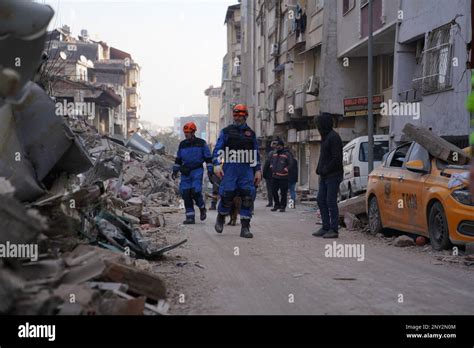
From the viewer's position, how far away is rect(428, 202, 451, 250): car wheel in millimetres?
10211

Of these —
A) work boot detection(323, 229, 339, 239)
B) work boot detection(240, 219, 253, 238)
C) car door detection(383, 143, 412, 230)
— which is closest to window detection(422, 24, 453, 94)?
car door detection(383, 143, 412, 230)

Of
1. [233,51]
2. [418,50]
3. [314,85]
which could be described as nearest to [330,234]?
[418,50]

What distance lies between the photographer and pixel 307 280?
7539 millimetres

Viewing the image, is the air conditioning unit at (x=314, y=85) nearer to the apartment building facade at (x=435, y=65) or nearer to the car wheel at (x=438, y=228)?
the apartment building facade at (x=435, y=65)

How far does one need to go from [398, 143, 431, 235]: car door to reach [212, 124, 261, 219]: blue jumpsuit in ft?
8.08

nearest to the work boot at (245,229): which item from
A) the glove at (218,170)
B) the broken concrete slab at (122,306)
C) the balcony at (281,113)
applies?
the glove at (218,170)

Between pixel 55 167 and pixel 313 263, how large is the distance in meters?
3.33

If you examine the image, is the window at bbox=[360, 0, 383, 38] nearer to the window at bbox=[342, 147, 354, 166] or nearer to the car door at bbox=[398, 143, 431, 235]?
the window at bbox=[342, 147, 354, 166]

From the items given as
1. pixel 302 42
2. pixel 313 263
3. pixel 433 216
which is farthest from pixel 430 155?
pixel 302 42

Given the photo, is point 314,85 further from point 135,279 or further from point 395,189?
point 135,279

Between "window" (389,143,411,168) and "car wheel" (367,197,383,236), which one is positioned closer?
"window" (389,143,411,168)

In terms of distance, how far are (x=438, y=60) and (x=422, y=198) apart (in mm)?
8528
